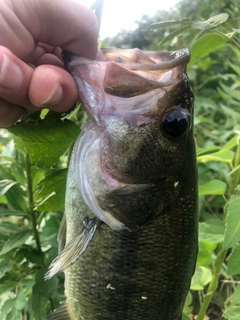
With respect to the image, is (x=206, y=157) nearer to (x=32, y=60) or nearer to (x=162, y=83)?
(x=162, y=83)

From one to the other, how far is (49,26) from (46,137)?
30 cm

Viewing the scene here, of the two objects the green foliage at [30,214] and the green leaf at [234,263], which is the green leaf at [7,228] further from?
the green leaf at [234,263]

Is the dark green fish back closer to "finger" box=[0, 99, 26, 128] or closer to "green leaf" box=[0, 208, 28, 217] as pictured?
"finger" box=[0, 99, 26, 128]

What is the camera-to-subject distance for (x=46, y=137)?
1086mm

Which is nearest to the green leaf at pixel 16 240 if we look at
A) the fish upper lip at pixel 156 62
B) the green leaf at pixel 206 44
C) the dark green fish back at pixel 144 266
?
A: the dark green fish back at pixel 144 266

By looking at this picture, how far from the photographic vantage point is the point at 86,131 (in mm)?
1002

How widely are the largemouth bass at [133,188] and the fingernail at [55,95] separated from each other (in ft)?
0.18

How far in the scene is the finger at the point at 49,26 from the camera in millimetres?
869

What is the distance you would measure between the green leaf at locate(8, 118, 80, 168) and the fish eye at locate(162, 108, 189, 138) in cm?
29

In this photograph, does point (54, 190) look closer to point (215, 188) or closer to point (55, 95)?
point (55, 95)

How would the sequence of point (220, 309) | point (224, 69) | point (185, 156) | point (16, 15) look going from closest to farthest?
point (16, 15) < point (185, 156) < point (220, 309) < point (224, 69)

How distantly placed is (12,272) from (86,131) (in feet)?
2.32

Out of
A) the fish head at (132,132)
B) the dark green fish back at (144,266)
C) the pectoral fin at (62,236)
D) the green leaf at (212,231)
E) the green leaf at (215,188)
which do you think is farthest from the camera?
the green leaf at (215,188)

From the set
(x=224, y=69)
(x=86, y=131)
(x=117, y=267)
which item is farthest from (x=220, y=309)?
Answer: (x=224, y=69)
